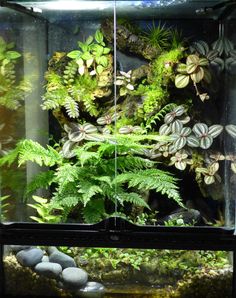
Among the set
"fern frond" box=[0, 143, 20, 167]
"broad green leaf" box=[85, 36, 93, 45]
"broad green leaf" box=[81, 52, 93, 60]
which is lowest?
"fern frond" box=[0, 143, 20, 167]

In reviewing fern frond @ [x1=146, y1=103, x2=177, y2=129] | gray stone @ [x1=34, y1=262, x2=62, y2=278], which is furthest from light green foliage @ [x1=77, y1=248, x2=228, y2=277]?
fern frond @ [x1=146, y1=103, x2=177, y2=129]

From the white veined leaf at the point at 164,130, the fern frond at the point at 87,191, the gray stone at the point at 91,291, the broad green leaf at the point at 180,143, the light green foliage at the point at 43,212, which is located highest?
the white veined leaf at the point at 164,130

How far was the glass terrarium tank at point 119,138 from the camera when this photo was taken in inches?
79.4

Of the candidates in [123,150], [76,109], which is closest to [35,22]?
[76,109]

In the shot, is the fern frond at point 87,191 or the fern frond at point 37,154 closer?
the fern frond at point 87,191

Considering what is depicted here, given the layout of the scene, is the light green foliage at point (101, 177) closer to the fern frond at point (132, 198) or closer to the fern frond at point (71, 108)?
the fern frond at point (132, 198)

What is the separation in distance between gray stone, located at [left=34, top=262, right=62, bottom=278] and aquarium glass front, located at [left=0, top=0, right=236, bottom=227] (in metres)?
0.23

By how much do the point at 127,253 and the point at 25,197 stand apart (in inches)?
23.0

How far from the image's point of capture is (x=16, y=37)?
2.09 metres

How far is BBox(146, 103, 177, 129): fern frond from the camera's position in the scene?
2066mm

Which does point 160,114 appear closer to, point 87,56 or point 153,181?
point 153,181

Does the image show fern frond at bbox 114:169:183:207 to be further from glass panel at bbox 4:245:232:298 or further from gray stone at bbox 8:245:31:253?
gray stone at bbox 8:245:31:253

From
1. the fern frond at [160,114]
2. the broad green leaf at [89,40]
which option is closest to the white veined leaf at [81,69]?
the broad green leaf at [89,40]

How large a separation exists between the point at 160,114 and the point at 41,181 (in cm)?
67
